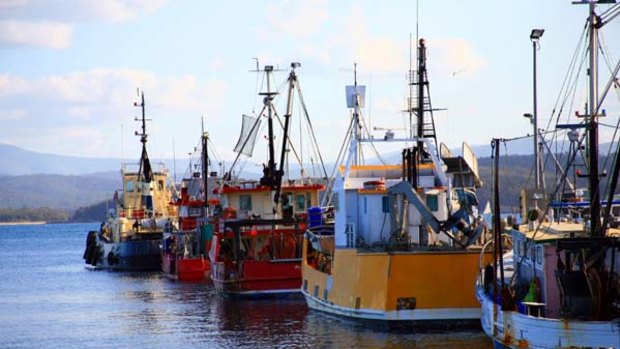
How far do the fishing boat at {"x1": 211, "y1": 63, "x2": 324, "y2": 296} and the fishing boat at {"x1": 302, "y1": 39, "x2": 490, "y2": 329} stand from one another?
156 inches

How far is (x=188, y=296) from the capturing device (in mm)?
64688

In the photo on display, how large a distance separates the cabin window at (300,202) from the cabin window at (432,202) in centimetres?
1785

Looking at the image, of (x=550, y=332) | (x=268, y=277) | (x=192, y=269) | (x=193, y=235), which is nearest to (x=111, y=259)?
(x=193, y=235)

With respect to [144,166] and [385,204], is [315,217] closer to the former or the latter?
[385,204]

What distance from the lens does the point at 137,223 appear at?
302 ft

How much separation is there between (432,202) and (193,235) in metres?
33.5

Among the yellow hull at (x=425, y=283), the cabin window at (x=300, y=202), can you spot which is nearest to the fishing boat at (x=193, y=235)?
the cabin window at (x=300, y=202)

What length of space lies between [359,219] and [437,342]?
683 centimetres

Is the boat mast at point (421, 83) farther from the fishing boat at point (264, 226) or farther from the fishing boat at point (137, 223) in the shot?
the fishing boat at point (137, 223)

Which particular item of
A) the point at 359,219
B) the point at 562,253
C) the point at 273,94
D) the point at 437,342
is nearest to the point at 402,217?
the point at 359,219

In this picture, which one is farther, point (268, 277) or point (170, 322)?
point (268, 277)

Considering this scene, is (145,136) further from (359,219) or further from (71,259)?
(359,219)

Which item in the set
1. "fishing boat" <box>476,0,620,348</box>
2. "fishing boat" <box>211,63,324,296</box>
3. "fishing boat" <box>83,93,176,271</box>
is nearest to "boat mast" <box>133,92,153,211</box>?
"fishing boat" <box>83,93,176,271</box>

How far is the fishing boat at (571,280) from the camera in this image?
29625 mm
